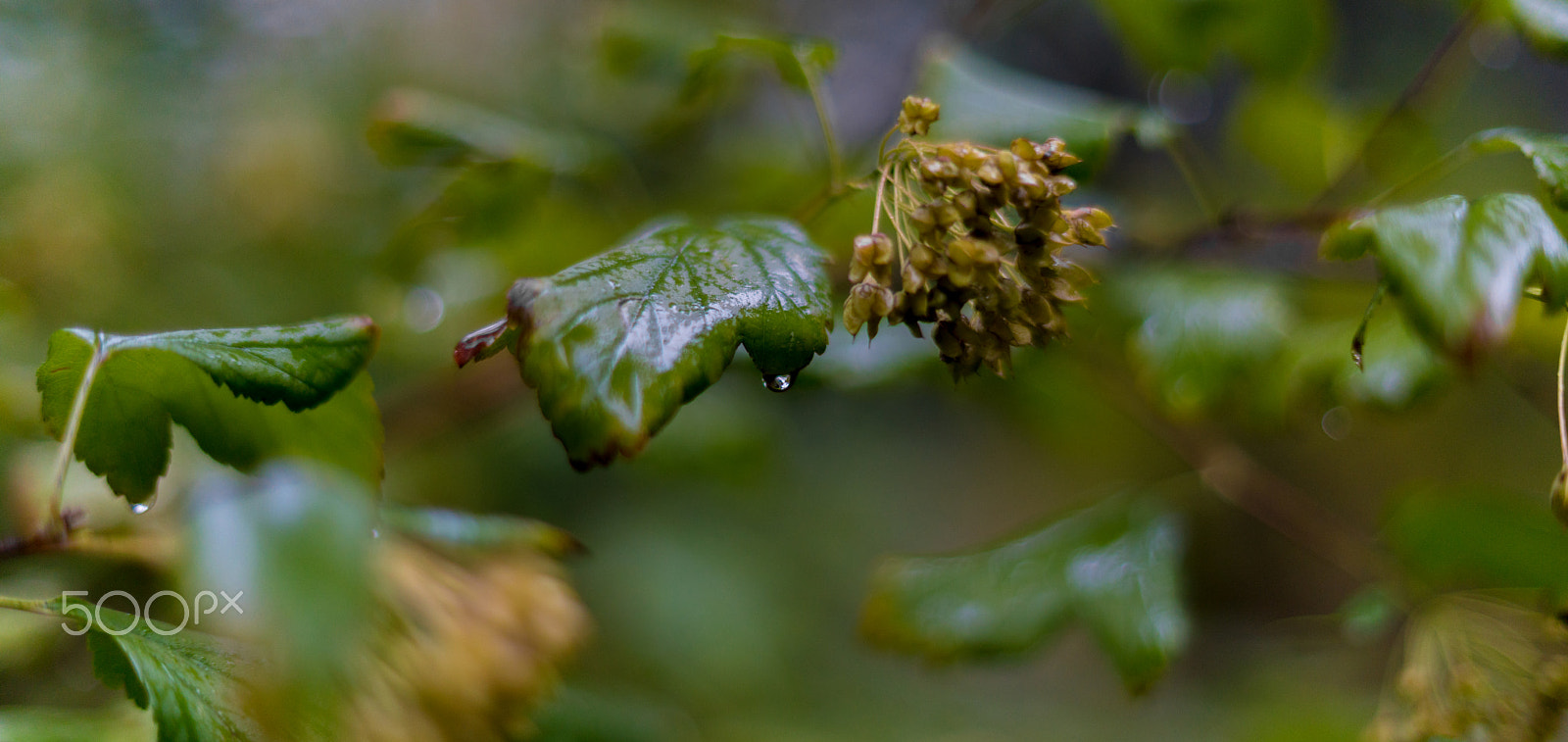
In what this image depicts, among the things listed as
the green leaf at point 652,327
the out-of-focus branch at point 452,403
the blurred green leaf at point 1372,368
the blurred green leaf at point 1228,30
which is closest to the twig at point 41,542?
the green leaf at point 652,327

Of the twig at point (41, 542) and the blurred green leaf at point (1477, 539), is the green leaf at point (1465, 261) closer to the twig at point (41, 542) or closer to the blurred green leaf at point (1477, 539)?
the blurred green leaf at point (1477, 539)

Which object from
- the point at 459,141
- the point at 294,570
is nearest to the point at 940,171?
the point at 294,570

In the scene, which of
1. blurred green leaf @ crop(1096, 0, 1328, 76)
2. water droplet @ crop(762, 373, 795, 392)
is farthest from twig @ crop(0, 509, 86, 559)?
blurred green leaf @ crop(1096, 0, 1328, 76)

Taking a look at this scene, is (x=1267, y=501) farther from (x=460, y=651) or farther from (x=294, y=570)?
(x=294, y=570)

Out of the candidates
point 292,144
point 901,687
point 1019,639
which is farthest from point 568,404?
point 901,687

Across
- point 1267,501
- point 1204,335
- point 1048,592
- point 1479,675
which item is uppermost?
point 1204,335

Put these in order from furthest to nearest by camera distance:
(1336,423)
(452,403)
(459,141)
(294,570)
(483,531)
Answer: (452,403) → (1336,423) → (459,141) → (483,531) → (294,570)
